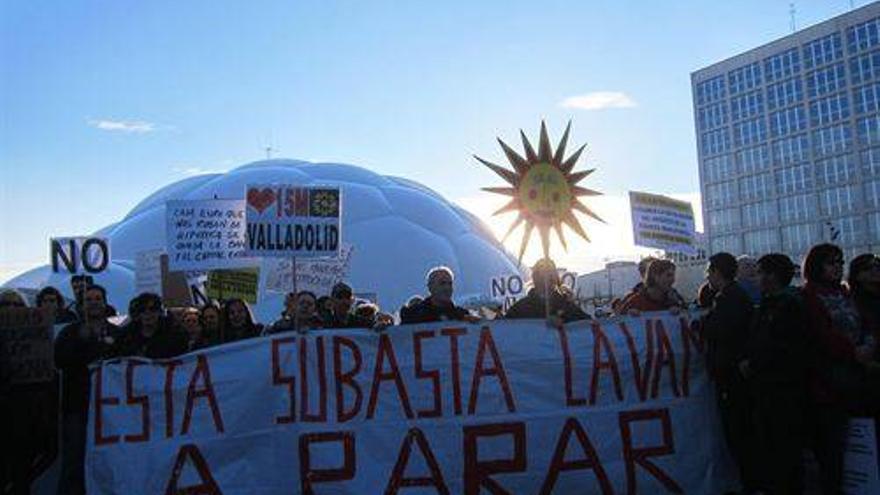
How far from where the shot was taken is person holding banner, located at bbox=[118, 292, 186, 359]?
7.98 m

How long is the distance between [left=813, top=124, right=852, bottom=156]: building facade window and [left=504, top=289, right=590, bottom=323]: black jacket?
115224 mm

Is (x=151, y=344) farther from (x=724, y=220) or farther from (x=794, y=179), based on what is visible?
(x=724, y=220)

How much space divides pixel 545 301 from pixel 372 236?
3751 cm

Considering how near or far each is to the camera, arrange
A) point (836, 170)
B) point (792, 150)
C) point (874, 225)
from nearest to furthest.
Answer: point (874, 225), point (836, 170), point (792, 150)

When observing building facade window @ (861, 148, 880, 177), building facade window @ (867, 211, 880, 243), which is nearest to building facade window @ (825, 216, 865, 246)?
building facade window @ (867, 211, 880, 243)

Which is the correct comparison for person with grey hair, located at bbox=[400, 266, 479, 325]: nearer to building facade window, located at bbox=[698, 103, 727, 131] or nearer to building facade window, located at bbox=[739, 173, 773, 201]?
building facade window, located at bbox=[739, 173, 773, 201]

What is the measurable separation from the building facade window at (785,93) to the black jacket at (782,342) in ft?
398

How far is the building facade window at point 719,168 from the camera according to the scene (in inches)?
5103

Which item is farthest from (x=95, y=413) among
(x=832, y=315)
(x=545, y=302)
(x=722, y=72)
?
(x=722, y=72)

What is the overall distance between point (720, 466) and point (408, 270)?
1444 inches

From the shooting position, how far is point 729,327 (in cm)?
749

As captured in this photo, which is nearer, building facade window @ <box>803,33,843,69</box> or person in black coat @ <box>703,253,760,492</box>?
person in black coat @ <box>703,253,760,492</box>

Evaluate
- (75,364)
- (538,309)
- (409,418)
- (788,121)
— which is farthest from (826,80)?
(75,364)

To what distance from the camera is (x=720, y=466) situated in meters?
7.92
